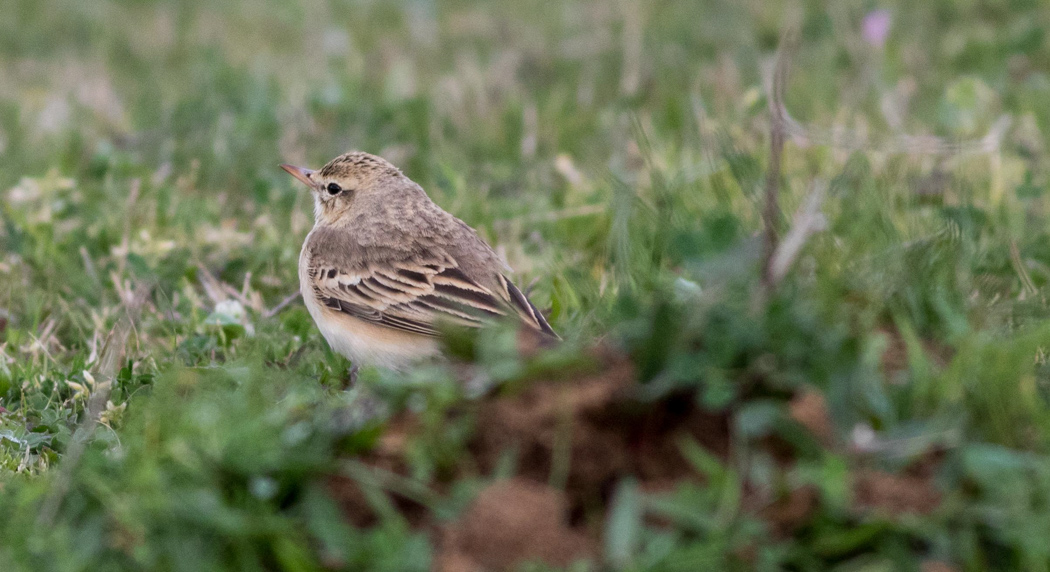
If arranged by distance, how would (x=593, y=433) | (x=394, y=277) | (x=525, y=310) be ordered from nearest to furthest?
(x=593, y=433) < (x=525, y=310) < (x=394, y=277)

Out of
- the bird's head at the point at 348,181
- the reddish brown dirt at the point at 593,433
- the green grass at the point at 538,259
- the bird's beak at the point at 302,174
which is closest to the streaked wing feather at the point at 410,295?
the green grass at the point at 538,259

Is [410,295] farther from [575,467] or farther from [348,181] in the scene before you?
[575,467]

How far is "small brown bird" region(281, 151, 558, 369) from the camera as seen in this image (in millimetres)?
4988

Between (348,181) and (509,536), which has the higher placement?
(348,181)

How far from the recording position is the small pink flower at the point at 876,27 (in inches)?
360

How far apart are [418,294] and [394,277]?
0.19 metres

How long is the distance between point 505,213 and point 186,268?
1.79 meters

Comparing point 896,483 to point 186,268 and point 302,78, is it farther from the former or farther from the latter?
point 302,78

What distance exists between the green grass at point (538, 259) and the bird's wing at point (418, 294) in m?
0.26

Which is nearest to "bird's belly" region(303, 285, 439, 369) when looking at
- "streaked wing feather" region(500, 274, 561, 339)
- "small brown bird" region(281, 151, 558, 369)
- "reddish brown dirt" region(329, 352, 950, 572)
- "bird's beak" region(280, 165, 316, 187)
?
"small brown bird" region(281, 151, 558, 369)

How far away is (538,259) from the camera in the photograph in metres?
6.43

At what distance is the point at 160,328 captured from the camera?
5.58 meters

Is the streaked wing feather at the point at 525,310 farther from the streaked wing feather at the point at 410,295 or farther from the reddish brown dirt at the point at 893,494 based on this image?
the reddish brown dirt at the point at 893,494

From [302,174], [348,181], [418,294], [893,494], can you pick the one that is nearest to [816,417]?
[893,494]
